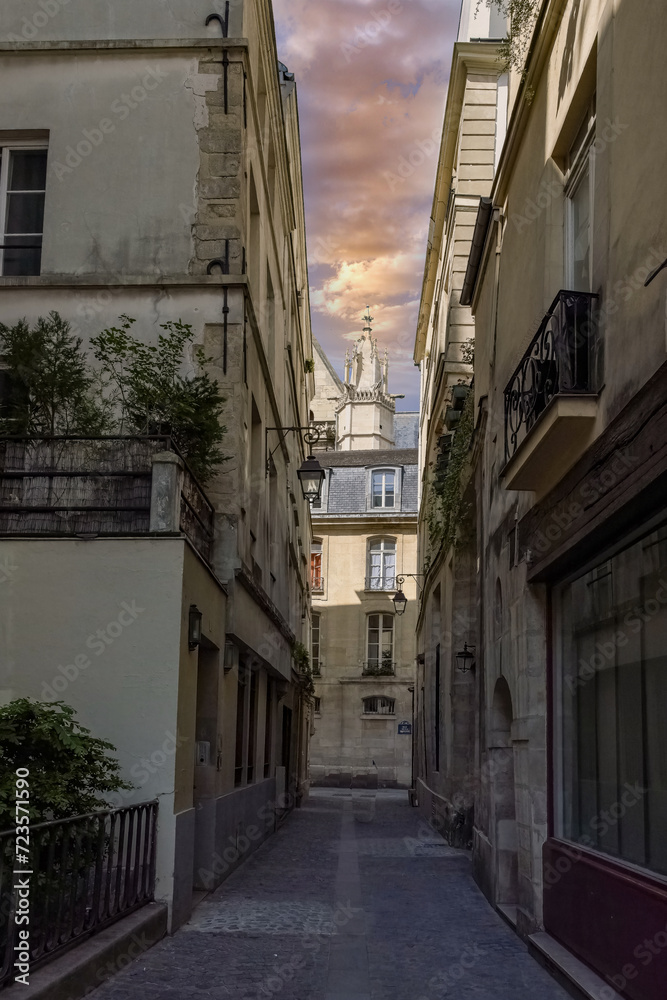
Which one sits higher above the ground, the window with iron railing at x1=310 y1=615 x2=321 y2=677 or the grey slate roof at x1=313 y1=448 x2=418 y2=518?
the grey slate roof at x1=313 y1=448 x2=418 y2=518

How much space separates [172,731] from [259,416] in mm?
7337

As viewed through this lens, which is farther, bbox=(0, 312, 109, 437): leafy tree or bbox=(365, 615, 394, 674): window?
bbox=(365, 615, 394, 674): window

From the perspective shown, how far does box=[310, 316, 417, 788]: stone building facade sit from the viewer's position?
42.8m

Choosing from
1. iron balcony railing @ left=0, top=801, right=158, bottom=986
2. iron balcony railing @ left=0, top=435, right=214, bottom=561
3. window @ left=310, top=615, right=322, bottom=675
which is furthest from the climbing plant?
window @ left=310, top=615, right=322, bottom=675

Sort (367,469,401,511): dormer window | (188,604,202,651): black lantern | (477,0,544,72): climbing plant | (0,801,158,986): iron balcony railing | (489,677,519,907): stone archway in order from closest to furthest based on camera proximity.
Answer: (0,801,158,986): iron balcony railing < (477,0,544,72): climbing plant < (188,604,202,651): black lantern < (489,677,519,907): stone archway < (367,469,401,511): dormer window

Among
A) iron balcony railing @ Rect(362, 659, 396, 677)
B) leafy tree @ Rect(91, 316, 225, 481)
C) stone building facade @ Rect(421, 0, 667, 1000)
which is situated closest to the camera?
stone building facade @ Rect(421, 0, 667, 1000)

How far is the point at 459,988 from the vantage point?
279 inches

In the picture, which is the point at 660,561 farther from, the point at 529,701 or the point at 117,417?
the point at 117,417

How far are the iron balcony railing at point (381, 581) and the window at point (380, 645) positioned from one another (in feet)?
4.00

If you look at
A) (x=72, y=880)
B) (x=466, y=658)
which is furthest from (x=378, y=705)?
(x=72, y=880)

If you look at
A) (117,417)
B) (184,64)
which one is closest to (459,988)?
(117,417)

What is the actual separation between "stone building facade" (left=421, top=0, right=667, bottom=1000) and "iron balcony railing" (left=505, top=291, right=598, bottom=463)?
0.6 inches

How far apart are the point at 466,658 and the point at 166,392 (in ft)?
23.3

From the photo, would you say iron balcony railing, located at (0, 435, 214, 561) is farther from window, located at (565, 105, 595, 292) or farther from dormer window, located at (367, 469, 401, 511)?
dormer window, located at (367, 469, 401, 511)
